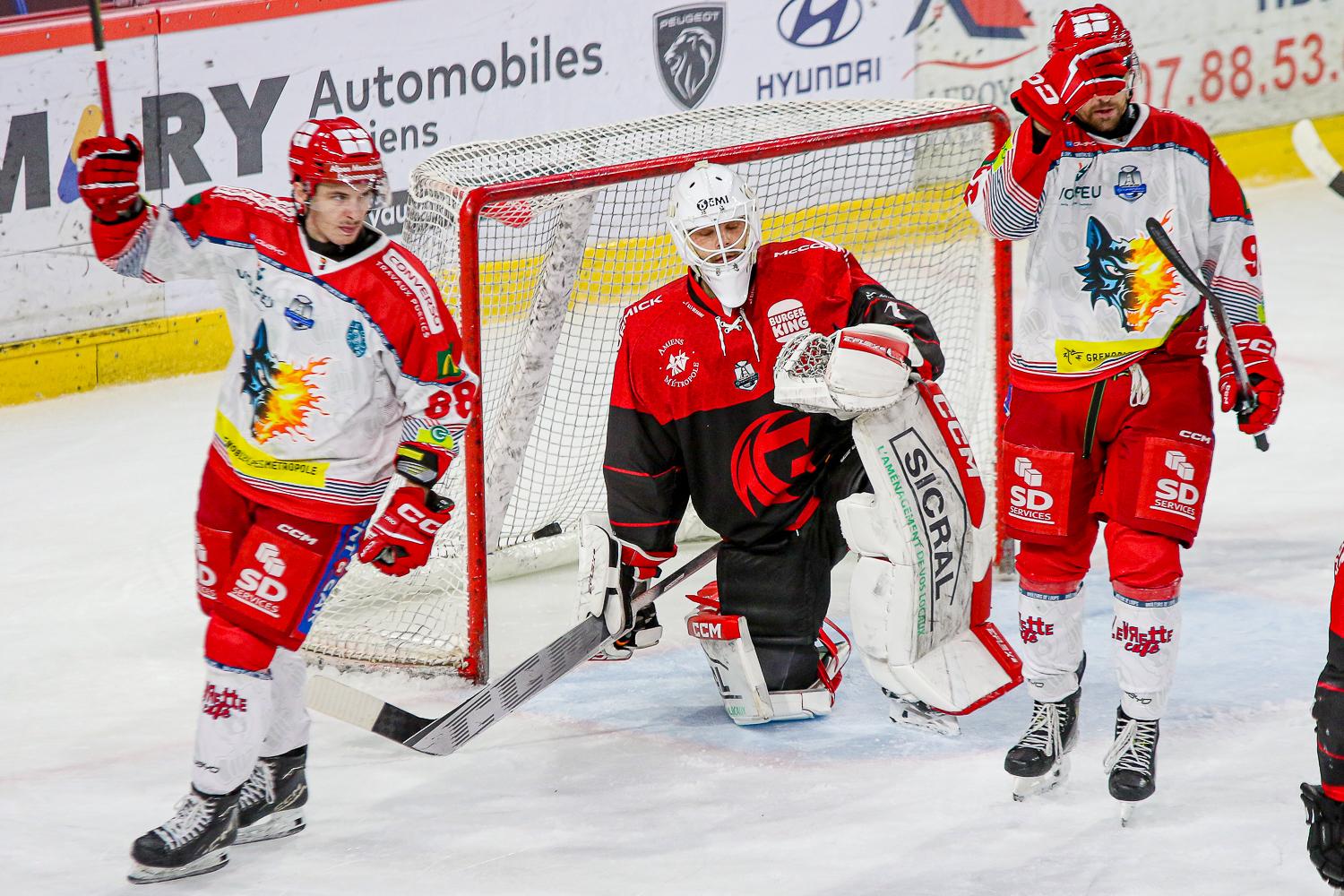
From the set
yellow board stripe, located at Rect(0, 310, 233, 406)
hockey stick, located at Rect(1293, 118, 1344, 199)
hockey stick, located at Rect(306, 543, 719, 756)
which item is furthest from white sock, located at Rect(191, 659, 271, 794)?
yellow board stripe, located at Rect(0, 310, 233, 406)

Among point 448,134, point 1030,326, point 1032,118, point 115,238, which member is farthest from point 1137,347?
point 448,134

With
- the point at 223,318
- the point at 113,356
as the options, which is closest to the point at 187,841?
the point at 113,356

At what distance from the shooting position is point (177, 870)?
346 centimetres

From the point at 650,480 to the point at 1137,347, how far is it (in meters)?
1.09

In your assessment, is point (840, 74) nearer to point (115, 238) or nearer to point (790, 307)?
point (790, 307)

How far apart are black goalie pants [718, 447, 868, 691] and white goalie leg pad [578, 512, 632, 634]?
0.29m

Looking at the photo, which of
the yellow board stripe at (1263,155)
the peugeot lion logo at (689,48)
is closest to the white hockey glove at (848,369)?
the peugeot lion logo at (689,48)

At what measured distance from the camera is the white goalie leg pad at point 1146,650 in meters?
3.59

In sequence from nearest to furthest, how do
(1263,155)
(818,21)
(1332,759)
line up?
1. (1332,759)
2. (818,21)
3. (1263,155)

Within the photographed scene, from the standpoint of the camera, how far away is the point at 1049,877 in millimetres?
3412

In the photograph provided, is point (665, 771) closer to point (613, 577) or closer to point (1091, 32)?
point (613, 577)

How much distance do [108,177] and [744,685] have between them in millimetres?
1752

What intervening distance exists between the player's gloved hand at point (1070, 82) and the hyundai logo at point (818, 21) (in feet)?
13.3

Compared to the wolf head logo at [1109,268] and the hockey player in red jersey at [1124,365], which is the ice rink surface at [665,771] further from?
the wolf head logo at [1109,268]
